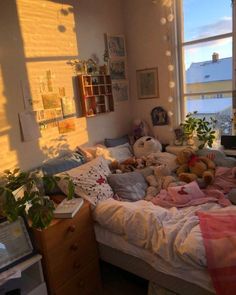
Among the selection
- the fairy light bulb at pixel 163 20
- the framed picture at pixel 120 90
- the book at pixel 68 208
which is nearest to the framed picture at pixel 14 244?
the book at pixel 68 208

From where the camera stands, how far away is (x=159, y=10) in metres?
2.84

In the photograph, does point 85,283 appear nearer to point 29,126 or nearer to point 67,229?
point 67,229

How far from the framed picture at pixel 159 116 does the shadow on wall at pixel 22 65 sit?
118 centimetres

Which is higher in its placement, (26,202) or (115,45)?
(115,45)

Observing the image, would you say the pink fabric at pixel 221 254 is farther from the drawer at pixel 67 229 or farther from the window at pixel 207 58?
the window at pixel 207 58

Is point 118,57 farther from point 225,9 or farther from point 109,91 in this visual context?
point 225,9

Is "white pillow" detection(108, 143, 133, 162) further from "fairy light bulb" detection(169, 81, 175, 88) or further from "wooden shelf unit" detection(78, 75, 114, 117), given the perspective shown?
"fairy light bulb" detection(169, 81, 175, 88)

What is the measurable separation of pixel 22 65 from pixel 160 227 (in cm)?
158

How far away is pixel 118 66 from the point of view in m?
3.05

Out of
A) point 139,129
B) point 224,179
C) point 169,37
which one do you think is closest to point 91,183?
point 224,179

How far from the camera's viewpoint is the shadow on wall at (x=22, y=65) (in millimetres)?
1995

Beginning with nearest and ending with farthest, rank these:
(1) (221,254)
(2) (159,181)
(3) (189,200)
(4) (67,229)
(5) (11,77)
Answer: (1) (221,254)
(4) (67,229)
(3) (189,200)
(5) (11,77)
(2) (159,181)

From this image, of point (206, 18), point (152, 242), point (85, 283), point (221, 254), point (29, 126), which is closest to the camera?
point (221, 254)

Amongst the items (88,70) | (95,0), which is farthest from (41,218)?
(95,0)
